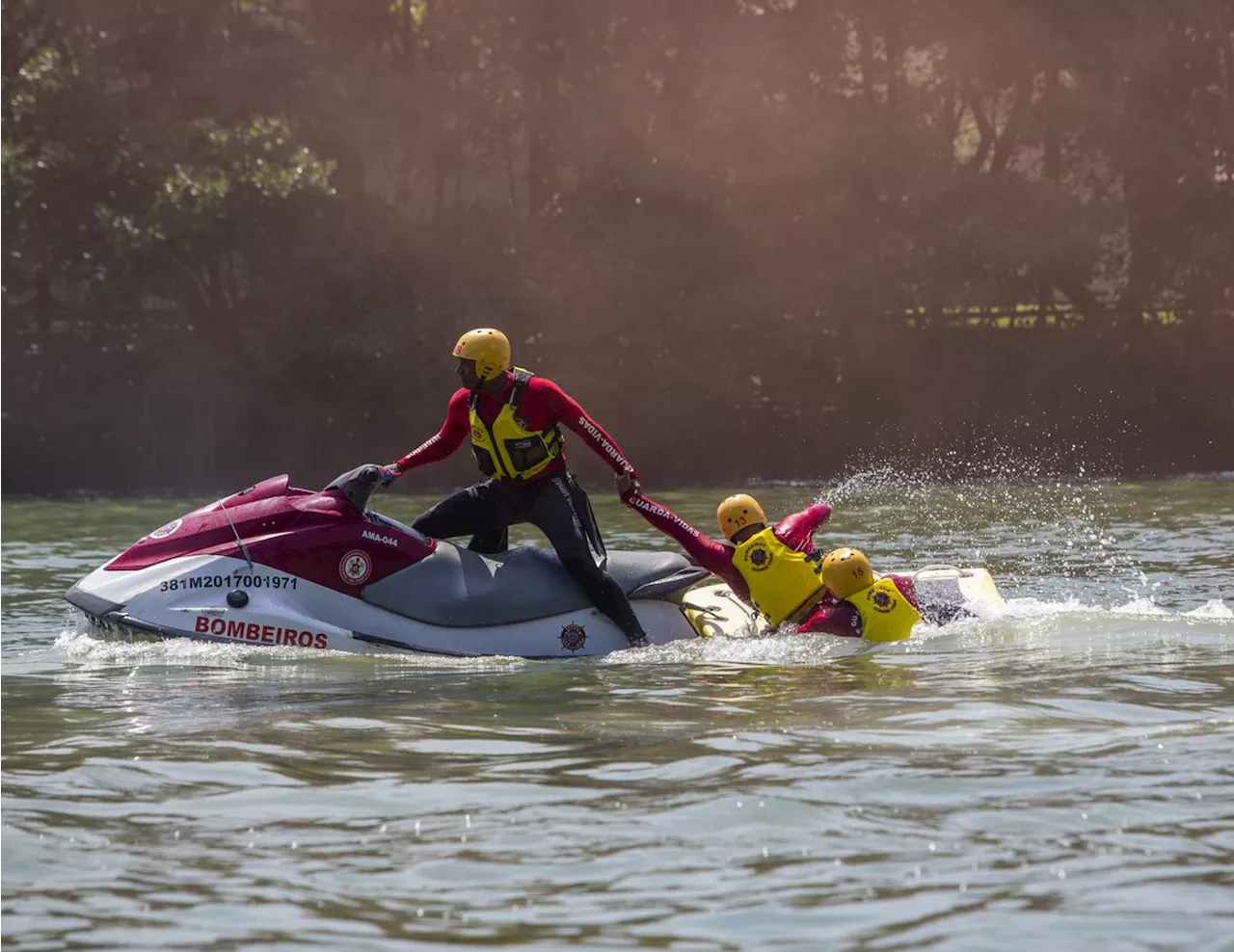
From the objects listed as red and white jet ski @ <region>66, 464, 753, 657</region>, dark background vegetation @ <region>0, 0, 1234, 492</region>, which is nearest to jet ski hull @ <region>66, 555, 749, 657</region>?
red and white jet ski @ <region>66, 464, 753, 657</region>

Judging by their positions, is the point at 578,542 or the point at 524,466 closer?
the point at 578,542

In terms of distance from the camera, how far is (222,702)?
8.54m

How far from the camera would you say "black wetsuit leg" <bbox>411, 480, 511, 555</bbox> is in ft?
33.2

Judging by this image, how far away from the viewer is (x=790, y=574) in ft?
33.2

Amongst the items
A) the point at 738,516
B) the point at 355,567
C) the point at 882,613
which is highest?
the point at 738,516

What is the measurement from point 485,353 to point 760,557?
1.79 metres

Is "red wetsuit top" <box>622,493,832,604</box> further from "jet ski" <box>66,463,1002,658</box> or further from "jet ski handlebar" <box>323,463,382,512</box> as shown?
"jet ski handlebar" <box>323,463,382,512</box>

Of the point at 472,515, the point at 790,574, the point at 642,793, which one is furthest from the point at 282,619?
the point at 642,793

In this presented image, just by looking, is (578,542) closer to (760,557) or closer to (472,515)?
(472,515)

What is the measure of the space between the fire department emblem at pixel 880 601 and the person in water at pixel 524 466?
1197mm

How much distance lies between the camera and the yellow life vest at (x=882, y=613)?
32.8 feet

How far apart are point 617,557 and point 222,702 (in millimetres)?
2567

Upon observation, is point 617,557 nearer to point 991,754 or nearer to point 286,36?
point 991,754

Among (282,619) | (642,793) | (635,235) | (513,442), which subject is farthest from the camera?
(635,235)
